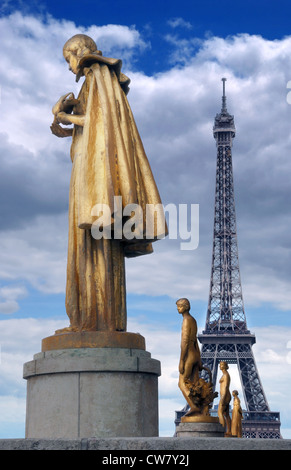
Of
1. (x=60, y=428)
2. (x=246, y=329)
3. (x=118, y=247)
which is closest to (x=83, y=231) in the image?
(x=118, y=247)

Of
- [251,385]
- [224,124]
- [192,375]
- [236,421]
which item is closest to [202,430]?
[192,375]

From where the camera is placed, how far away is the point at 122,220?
965cm

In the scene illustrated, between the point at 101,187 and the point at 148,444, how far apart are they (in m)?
4.41

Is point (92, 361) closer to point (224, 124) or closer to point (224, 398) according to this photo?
point (224, 398)

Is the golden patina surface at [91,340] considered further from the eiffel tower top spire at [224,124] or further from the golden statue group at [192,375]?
the eiffel tower top spire at [224,124]

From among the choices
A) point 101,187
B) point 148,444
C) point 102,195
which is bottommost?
point 148,444

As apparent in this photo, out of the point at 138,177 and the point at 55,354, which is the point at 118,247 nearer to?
the point at 138,177

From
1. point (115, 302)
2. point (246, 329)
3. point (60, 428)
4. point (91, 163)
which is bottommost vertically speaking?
point (60, 428)

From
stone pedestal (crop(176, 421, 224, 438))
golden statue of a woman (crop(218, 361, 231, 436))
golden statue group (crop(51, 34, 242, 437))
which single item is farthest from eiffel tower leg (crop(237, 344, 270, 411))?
golden statue group (crop(51, 34, 242, 437))

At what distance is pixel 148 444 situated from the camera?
5.86m

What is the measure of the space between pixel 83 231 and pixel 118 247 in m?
0.55

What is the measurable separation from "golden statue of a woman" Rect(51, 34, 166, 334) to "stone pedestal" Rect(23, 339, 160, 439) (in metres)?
0.58
